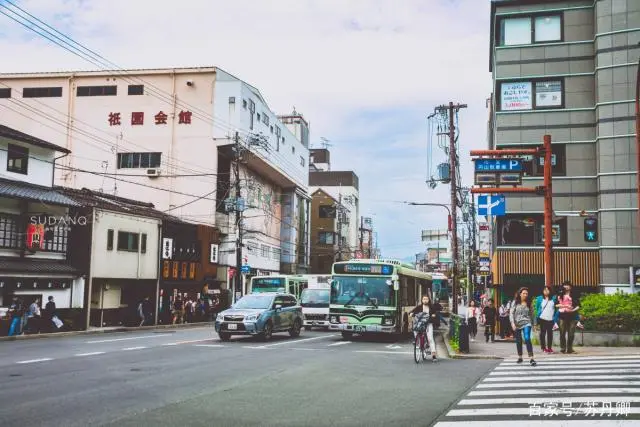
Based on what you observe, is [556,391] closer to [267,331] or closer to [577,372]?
[577,372]

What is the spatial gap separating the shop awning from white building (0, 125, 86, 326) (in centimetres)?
2123

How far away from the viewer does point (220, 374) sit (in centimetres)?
1340

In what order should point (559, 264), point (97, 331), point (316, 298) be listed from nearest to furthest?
point (559, 264) → point (97, 331) → point (316, 298)

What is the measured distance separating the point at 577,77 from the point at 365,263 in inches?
602

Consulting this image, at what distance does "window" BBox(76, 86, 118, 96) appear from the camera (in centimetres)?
5447

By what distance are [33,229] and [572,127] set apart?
26028 millimetres

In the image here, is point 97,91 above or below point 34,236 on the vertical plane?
above

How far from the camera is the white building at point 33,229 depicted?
28812mm

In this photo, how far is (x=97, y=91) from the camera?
5469 cm

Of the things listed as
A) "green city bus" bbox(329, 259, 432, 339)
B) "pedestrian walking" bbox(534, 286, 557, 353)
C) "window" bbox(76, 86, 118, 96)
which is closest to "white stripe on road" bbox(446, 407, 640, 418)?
"pedestrian walking" bbox(534, 286, 557, 353)

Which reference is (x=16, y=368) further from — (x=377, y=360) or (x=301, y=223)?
(x=301, y=223)

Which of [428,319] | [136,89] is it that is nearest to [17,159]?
[428,319]

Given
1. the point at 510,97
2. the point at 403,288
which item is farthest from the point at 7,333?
the point at 510,97

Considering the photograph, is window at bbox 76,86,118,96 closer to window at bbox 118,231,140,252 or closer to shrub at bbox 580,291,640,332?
window at bbox 118,231,140,252
